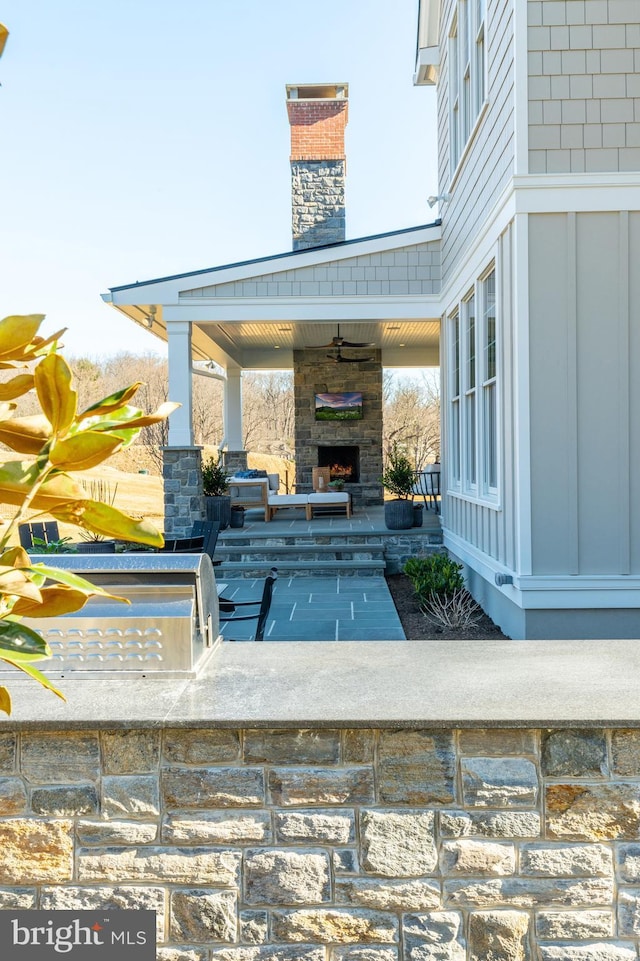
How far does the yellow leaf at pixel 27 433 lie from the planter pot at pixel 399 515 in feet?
27.6

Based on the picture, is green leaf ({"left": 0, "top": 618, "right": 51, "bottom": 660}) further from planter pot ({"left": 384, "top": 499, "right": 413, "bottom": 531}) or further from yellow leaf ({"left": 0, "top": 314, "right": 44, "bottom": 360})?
planter pot ({"left": 384, "top": 499, "right": 413, "bottom": 531})

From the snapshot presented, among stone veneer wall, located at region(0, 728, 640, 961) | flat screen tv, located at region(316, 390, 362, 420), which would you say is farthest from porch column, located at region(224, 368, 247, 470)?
stone veneer wall, located at region(0, 728, 640, 961)

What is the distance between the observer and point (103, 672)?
6.51 feet

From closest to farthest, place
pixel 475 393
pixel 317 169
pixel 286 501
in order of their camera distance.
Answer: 1. pixel 475 393
2. pixel 286 501
3. pixel 317 169

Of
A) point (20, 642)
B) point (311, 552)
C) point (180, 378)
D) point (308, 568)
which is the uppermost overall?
point (180, 378)

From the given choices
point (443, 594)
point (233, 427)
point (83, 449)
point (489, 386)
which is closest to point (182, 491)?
point (443, 594)

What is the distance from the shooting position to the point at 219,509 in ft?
33.1

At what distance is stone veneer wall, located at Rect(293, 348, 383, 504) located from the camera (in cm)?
1438

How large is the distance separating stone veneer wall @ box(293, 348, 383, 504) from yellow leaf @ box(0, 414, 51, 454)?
1354 cm

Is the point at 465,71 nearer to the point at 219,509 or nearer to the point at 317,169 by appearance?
the point at 317,169

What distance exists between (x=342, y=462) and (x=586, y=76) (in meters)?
10.1

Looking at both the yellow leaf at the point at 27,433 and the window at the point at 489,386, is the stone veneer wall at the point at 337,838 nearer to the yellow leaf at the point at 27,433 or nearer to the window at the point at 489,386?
the yellow leaf at the point at 27,433

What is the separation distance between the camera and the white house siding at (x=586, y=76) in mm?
4836

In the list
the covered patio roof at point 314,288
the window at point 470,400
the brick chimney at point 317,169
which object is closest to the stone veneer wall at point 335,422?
the brick chimney at point 317,169
